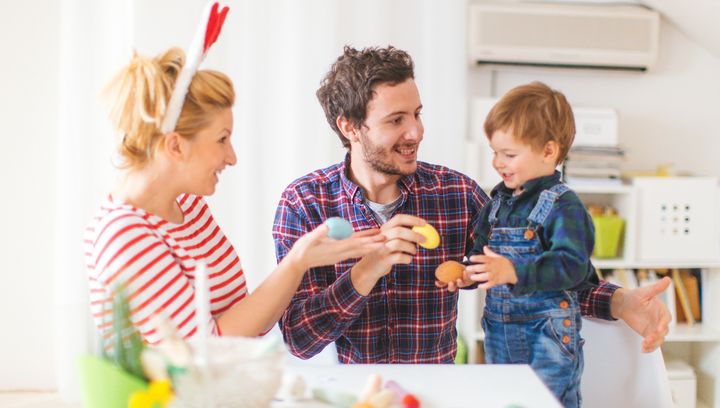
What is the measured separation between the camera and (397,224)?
5.09 ft

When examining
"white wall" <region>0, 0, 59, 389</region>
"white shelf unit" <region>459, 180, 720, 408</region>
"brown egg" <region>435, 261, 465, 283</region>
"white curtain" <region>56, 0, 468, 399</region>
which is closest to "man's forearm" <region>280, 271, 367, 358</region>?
"brown egg" <region>435, 261, 465, 283</region>

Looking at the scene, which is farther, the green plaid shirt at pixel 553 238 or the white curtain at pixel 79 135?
the white curtain at pixel 79 135

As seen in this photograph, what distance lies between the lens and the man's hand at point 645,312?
154 cm

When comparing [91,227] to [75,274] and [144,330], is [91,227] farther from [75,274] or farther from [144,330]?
[75,274]

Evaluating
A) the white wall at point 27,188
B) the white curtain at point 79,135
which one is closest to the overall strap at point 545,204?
the white curtain at point 79,135

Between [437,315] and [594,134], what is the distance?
5.36 ft

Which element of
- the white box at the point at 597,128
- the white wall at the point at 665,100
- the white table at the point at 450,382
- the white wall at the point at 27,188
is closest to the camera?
the white table at the point at 450,382

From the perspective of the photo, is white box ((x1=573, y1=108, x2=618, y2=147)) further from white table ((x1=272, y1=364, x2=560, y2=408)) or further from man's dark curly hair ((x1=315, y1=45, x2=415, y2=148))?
white table ((x1=272, y1=364, x2=560, y2=408))

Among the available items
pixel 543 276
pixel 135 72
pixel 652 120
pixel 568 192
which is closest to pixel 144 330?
pixel 135 72

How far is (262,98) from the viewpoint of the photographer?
3.26 m

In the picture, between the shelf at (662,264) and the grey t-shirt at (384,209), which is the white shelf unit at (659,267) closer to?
the shelf at (662,264)

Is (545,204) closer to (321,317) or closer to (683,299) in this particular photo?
(321,317)

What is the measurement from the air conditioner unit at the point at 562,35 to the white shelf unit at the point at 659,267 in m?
0.59

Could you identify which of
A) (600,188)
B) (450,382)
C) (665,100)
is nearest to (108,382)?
(450,382)
